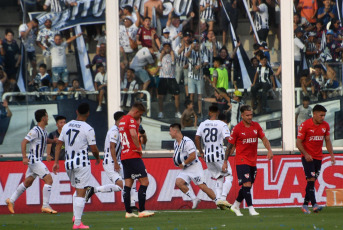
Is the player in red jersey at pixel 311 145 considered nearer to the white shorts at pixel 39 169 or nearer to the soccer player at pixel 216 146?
the soccer player at pixel 216 146

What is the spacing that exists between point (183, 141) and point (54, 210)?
369cm

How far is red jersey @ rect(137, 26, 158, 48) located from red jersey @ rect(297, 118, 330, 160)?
8180mm

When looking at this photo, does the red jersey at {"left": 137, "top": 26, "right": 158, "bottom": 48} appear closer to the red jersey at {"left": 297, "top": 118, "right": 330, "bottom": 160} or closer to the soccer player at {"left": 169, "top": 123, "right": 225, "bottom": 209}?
the soccer player at {"left": 169, "top": 123, "right": 225, "bottom": 209}

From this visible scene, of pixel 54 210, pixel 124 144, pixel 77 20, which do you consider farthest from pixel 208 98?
pixel 124 144

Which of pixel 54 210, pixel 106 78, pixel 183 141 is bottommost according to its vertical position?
pixel 54 210

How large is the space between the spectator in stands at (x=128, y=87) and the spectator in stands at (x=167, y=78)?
29.6 inches

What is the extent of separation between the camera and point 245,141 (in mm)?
13891

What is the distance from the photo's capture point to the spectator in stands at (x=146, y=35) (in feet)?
71.7

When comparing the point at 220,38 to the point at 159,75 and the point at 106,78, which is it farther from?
the point at 106,78

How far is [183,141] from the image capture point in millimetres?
16609

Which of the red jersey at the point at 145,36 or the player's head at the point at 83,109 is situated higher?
the red jersey at the point at 145,36

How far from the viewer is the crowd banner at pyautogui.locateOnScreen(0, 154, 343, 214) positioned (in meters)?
18.2

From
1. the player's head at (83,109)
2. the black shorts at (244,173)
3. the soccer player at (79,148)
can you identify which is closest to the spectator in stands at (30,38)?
the soccer player at (79,148)

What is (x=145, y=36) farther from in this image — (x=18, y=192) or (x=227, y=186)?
(x=18, y=192)
